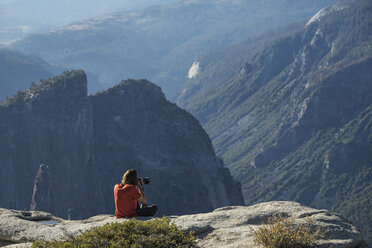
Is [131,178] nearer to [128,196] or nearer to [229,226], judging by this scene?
[128,196]

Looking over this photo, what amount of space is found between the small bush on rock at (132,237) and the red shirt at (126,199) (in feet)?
13.2

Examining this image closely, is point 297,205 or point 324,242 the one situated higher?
point 297,205

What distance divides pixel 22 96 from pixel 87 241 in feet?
614

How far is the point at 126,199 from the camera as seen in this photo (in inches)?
1021

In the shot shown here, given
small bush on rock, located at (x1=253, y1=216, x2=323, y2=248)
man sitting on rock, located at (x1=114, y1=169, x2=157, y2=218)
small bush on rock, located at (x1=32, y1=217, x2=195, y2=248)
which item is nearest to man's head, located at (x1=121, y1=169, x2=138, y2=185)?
man sitting on rock, located at (x1=114, y1=169, x2=157, y2=218)

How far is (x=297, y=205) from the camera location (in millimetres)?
28328

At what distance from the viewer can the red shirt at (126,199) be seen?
25.8 metres

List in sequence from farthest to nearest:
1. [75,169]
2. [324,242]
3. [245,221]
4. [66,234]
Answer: [75,169] < [245,221] < [66,234] < [324,242]

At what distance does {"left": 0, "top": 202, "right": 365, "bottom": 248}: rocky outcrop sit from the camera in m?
23.0

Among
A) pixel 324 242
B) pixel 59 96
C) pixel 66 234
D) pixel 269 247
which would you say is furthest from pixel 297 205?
pixel 59 96

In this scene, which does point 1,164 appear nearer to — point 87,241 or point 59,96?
point 59,96

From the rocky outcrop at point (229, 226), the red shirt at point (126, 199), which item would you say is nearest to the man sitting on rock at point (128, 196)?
the red shirt at point (126, 199)

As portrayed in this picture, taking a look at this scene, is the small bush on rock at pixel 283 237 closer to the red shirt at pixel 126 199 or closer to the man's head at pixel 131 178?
the red shirt at pixel 126 199

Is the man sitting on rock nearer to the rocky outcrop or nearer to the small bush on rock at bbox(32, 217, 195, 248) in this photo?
the rocky outcrop
